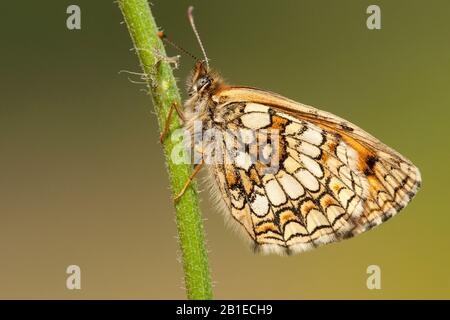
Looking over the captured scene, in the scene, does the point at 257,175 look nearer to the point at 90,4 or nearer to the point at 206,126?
the point at 206,126

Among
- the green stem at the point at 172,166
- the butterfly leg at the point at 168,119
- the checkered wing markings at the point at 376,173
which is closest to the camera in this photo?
the green stem at the point at 172,166

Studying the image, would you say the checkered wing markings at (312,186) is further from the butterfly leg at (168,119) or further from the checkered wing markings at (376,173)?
the butterfly leg at (168,119)

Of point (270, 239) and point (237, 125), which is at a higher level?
point (237, 125)

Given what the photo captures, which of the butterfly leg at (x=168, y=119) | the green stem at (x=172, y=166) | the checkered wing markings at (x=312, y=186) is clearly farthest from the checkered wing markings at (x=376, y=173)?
the green stem at (x=172, y=166)

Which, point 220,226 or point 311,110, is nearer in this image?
point 311,110

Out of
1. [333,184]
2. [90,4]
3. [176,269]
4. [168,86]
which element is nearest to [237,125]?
[333,184]

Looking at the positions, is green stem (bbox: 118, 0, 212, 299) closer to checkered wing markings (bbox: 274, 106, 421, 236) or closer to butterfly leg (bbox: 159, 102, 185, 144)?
butterfly leg (bbox: 159, 102, 185, 144)
